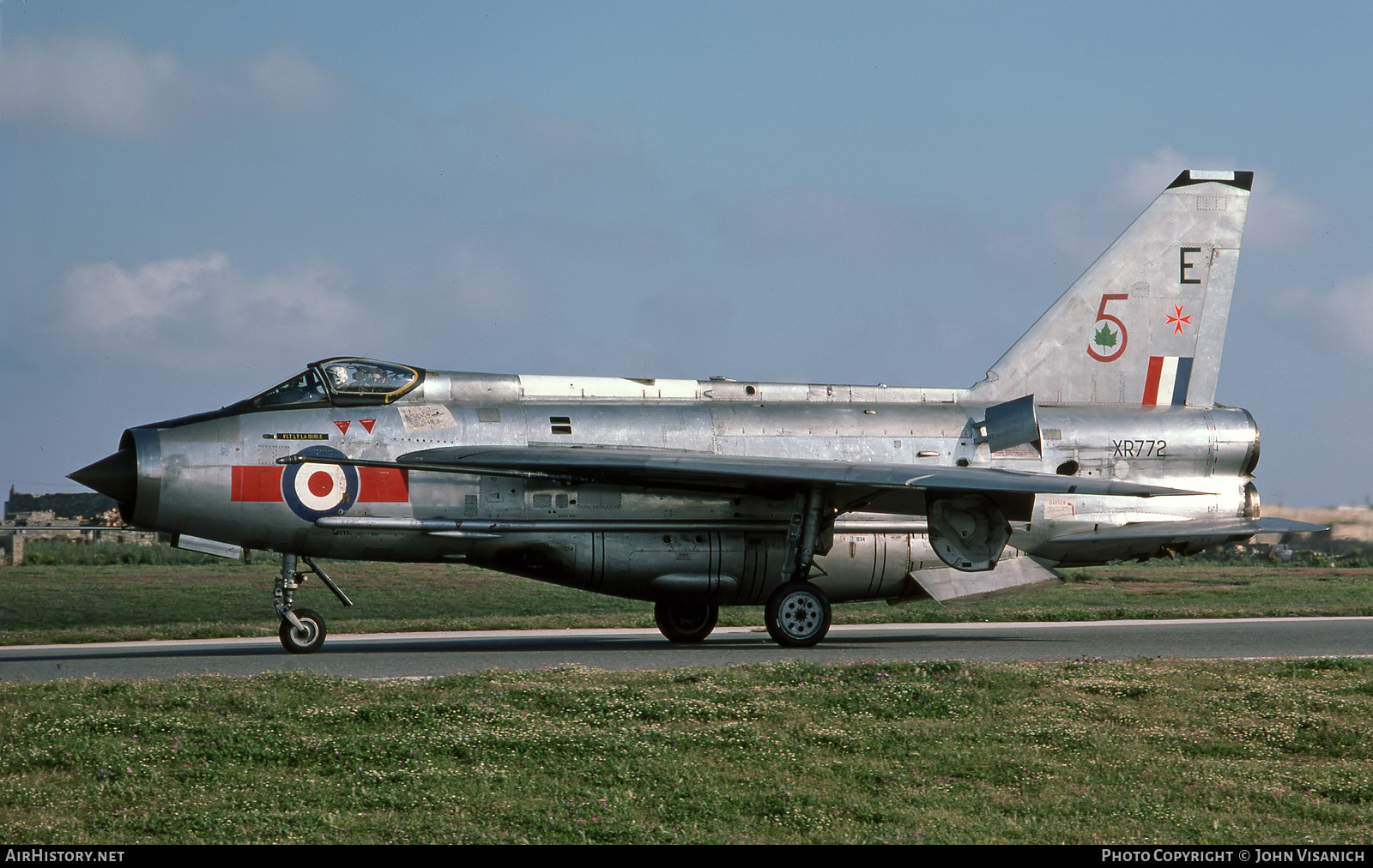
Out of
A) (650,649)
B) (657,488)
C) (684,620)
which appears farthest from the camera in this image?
(684,620)

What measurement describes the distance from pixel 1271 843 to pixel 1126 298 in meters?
13.2

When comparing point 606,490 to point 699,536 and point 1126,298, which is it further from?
point 1126,298

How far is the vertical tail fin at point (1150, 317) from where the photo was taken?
1844 cm

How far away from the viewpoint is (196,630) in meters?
19.0

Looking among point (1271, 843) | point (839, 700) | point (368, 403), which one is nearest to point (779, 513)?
point (368, 403)

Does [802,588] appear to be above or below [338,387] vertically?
below

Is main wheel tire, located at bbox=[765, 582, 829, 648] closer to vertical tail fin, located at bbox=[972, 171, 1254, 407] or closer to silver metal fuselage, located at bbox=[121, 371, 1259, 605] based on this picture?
silver metal fuselage, located at bbox=[121, 371, 1259, 605]

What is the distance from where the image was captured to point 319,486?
14984 millimetres

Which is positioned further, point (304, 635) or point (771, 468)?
point (771, 468)

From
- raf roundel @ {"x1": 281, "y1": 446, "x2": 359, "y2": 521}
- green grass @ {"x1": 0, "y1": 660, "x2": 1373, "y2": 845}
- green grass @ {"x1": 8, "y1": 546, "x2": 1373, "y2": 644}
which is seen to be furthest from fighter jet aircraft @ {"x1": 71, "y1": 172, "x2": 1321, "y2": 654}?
green grass @ {"x1": 8, "y1": 546, "x2": 1373, "y2": 644}

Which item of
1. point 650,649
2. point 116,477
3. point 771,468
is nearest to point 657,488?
point 771,468

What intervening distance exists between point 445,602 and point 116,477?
1313 cm

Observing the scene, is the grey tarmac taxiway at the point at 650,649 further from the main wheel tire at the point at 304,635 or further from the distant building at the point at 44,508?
the distant building at the point at 44,508

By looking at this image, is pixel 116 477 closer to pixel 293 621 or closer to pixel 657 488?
pixel 293 621
